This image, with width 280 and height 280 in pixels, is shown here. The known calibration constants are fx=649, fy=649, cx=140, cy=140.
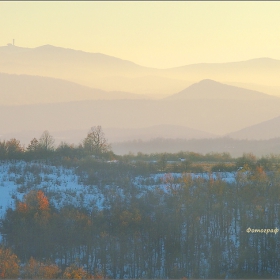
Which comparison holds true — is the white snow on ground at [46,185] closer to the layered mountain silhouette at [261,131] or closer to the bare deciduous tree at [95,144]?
the bare deciduous tree at [95,144]

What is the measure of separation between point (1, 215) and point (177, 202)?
1255cm

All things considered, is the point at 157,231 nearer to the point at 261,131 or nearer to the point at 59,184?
the point at 59,184

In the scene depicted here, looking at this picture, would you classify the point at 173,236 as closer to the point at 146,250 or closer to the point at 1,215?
the point at 146,250

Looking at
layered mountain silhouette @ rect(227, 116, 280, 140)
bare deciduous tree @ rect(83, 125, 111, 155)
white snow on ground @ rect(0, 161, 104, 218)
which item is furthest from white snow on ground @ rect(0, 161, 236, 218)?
layered mountain silhouette @ rect(227, 116, 280, 140)

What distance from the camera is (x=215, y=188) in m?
48.0

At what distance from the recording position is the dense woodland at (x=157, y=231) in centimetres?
4122

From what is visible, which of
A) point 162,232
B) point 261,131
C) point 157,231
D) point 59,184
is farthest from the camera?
point 261,131

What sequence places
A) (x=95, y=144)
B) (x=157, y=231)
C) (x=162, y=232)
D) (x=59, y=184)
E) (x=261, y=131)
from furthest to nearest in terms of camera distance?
(x=261, y=131), (x=95, y=144), (x=59, y=184), (x=162, y=232), (x=157, y=231)

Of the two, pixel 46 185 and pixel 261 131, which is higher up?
pixel 261 131

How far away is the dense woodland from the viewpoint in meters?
41.2

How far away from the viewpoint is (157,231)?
44000mm

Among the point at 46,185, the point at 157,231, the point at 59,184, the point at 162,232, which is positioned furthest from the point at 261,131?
the point at 157,231

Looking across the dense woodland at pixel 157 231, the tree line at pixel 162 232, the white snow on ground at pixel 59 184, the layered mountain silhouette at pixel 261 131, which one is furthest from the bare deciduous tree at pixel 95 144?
the layered mountain silhouette at pixel 261 131

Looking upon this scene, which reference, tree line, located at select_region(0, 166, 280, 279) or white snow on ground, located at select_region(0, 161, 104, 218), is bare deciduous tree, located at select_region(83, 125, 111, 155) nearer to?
white snow on ground, located at select_region(0, 161, 104, 218)
